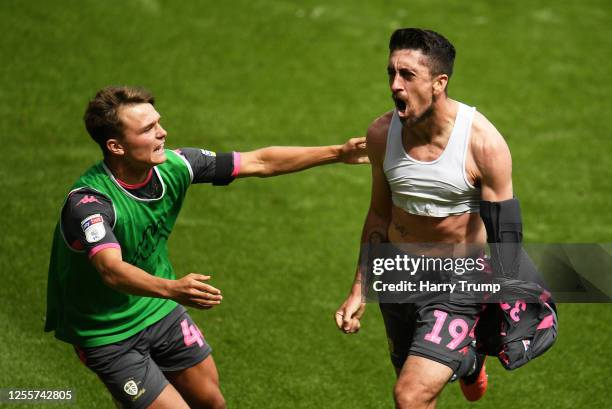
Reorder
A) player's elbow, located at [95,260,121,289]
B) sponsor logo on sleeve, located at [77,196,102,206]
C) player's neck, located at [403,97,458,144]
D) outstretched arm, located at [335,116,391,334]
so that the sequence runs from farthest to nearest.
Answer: outstretched arm, located at [335,116,391,334] < player's neck, located at [403,97,458,144] < sponsor logo on sleeve, located at [77,196,102,206] < player's elbow, located at [95,260,121,289]

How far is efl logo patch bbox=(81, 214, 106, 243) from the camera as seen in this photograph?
5.34 metres

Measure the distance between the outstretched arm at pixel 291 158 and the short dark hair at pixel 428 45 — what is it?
0.91 metres

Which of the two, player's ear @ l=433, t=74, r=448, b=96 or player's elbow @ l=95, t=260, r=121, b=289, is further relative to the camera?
player's ear @ l=433, t=74, r=448, b=96

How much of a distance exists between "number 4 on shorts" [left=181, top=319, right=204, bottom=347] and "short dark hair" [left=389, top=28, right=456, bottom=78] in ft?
6.97

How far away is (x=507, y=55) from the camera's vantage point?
12758mm

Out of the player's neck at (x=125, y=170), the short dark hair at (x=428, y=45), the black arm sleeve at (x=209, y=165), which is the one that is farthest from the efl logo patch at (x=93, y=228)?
the short dark hair at (x=428, y=45)

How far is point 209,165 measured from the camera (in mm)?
6246

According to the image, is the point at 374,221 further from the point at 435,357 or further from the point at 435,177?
the point at 435,357

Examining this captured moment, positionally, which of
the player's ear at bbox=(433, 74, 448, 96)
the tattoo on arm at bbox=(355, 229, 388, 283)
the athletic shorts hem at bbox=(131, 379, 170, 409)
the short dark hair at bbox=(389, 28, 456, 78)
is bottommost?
the athletic shorts hem at bbox=(131, 379, 170, 409)

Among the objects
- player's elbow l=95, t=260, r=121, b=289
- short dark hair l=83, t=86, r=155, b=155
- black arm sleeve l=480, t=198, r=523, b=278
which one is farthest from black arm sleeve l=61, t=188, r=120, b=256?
black arm sleeve l=480, t=198, r=523, b=278

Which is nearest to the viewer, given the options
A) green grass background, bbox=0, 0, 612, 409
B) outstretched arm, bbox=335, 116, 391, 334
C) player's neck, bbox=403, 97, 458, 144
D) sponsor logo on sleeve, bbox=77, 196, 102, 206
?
sponsor logo on sleeve, bbox=77, 196, 102, 206

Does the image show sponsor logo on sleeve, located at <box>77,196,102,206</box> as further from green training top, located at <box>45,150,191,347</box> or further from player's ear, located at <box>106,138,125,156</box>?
player's ear, located at <box>106,138,125,156</box>

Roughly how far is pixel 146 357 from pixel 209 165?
1.26 m

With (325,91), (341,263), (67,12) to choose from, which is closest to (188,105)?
(325,91)
